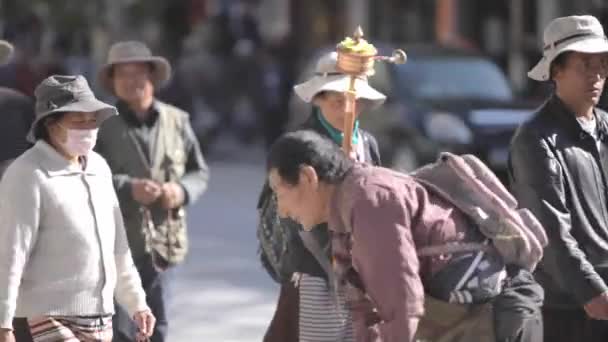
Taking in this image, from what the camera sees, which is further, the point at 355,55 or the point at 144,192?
the point at 144,192

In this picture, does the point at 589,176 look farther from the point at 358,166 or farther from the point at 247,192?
the point at 247,192

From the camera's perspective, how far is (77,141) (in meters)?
5.68

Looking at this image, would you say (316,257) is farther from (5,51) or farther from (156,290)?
(5,51)

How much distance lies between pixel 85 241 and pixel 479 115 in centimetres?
1037

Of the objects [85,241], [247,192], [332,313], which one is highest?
[85,241]

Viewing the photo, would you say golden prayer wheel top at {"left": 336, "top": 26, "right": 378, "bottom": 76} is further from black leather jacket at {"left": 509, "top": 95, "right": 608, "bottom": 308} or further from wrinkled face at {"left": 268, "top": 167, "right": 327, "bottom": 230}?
wrinkled face at {"left": 268, "top": 167, "right": 327, "bottom": 230}

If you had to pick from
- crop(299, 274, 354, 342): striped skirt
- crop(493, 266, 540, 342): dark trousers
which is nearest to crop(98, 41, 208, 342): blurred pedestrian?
crop(299, 274, 354, 342): striped skirt

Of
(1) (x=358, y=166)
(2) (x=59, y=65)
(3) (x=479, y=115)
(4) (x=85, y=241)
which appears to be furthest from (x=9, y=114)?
(2) (x=59, y=65)

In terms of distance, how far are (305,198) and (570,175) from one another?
136 cm

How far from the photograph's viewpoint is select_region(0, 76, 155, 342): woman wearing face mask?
552cm

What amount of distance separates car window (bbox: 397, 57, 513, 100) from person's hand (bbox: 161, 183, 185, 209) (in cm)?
878

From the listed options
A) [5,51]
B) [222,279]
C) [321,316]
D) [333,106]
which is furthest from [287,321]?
[222,279]

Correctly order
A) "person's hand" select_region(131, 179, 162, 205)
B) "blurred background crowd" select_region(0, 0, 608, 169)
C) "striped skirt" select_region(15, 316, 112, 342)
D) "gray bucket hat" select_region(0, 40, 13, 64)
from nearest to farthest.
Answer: "striped skirt" select_region(15, 316, 112, 342) < "gray bucket hat" select_region(0, 40, 13, 64) < "person's hand" select_region(131, 179, 162, 205) < "blurred background crowd" select_region(0, 0, 608, 169)

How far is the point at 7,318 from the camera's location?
17.8 ft
